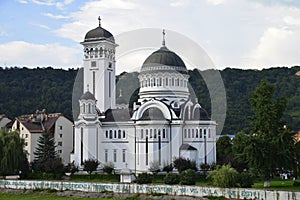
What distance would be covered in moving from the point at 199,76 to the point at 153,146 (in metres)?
57.5

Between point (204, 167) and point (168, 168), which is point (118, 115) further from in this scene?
point (204, 167)

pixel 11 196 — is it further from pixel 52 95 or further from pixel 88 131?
pixel 52 95

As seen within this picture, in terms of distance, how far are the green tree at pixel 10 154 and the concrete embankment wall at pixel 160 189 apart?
16.0 feet

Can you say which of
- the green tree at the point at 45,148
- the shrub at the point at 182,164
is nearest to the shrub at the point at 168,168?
the shrub at the point at 182,164

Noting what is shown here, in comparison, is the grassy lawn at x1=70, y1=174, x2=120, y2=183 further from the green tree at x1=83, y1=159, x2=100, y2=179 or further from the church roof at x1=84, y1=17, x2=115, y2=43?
the church roof at x1=84, y1=17, x2=115, y2=43

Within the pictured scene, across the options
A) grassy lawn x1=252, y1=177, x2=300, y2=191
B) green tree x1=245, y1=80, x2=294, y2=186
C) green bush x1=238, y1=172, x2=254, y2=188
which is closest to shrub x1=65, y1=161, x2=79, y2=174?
grassy lawn x1=252, y1=177, x2=300, y2=191

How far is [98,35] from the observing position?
61875 mm

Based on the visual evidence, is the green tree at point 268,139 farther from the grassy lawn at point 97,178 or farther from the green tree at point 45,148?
the green tree at point 45,148

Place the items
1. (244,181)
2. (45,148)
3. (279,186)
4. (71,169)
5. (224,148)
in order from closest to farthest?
(244,181) → (279,186) → (71,169) → (45,148) → (224,148)

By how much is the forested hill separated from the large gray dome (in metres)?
17.4

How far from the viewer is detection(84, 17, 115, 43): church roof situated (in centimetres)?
6162

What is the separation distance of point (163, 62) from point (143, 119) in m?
8.73

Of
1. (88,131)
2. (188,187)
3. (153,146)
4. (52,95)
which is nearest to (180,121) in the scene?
(153,146)

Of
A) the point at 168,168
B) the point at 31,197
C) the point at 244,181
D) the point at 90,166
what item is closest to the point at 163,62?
the point at 168,168
